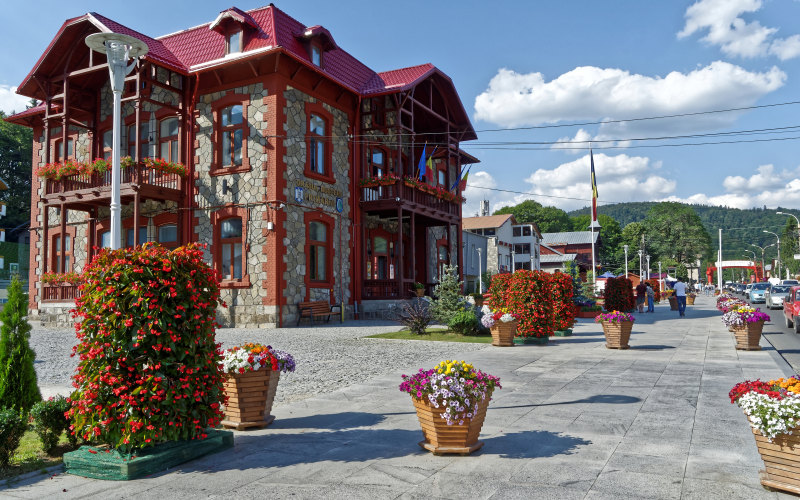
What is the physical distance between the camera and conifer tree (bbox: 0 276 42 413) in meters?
5.68

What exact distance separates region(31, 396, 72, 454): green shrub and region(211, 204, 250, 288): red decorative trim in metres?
14.7

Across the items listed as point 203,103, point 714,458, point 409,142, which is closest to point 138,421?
point 714,458

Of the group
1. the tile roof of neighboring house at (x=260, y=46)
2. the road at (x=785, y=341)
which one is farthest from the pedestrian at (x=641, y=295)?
the tile roof of neighboring house at (x=260, y=46)

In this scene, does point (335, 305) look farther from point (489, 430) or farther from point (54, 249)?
point (489, 430)

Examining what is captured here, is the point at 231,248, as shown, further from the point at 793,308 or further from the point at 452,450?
the point at 793,308

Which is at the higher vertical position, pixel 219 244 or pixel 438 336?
pixel 219 244

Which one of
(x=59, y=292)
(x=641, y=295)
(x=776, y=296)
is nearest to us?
(x=59, y=292)

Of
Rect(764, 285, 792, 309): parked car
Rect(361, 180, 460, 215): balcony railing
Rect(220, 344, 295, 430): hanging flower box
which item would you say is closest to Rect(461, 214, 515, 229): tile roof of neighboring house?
Rect(764, 285, 792, 309): parked car

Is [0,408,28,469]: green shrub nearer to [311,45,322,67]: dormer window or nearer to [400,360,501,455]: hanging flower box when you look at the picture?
[400,360,501,455]: hanging flower box

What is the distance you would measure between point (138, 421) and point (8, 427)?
1131 mm

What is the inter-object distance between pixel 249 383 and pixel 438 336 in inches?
427

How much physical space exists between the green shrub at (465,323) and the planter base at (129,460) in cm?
1179

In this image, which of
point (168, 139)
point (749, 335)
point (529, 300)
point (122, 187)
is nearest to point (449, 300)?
point (529, 300)

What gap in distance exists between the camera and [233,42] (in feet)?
69.1
